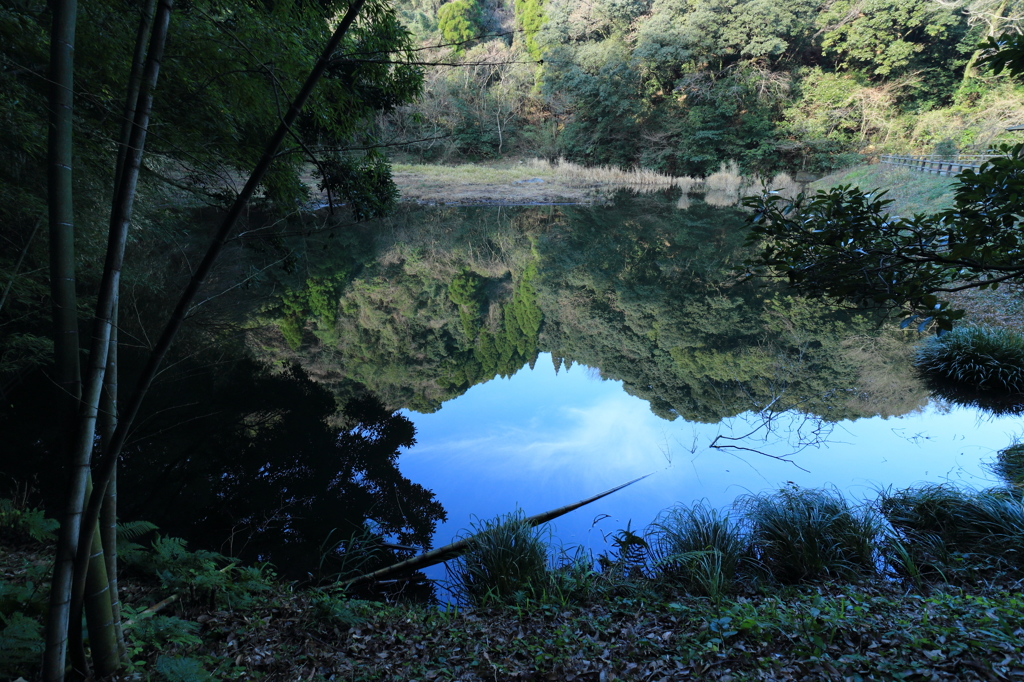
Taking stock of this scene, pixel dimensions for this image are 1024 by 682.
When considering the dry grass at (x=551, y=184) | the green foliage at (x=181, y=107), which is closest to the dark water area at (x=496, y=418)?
the green foliage at (x=181, y=107)

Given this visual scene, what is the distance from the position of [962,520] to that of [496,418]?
17.3 feet

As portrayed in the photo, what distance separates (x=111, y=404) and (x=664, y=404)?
24.1 feet

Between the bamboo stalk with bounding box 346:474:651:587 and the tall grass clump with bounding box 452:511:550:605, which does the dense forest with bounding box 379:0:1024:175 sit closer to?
the bamboo stalk with bounding box 346:474:651:587

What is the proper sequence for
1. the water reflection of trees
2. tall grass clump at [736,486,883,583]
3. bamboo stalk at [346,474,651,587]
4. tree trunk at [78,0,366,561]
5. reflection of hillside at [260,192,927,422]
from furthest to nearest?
1. reflection of hillside at [260,192,927,422]
2. the water reflection of trees
3. bamboo stalk at [346,474,651,587]
4. tall grass clump at [736,486,883,583]
5. tree trunk at [78,0,366,561]

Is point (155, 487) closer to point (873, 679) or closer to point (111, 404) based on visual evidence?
point (111, 404)

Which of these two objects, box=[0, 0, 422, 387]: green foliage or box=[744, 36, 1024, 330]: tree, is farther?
box=[0, 0, 422, 387]: green foliage

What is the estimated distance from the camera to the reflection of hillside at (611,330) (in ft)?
28.8

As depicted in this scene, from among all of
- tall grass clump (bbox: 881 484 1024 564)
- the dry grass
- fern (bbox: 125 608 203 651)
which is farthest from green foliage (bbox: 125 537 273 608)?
the dry grass

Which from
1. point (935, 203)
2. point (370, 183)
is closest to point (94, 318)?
point (370, 183)

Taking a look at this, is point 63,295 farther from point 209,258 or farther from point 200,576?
point 200,576

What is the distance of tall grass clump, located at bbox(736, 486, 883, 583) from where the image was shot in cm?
434

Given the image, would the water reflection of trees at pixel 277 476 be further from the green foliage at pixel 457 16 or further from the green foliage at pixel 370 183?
the green foliage at pixel 457 16

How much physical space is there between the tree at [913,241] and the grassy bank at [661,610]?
1.74 meters

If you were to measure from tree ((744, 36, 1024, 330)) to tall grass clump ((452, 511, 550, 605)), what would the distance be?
2733 mm
